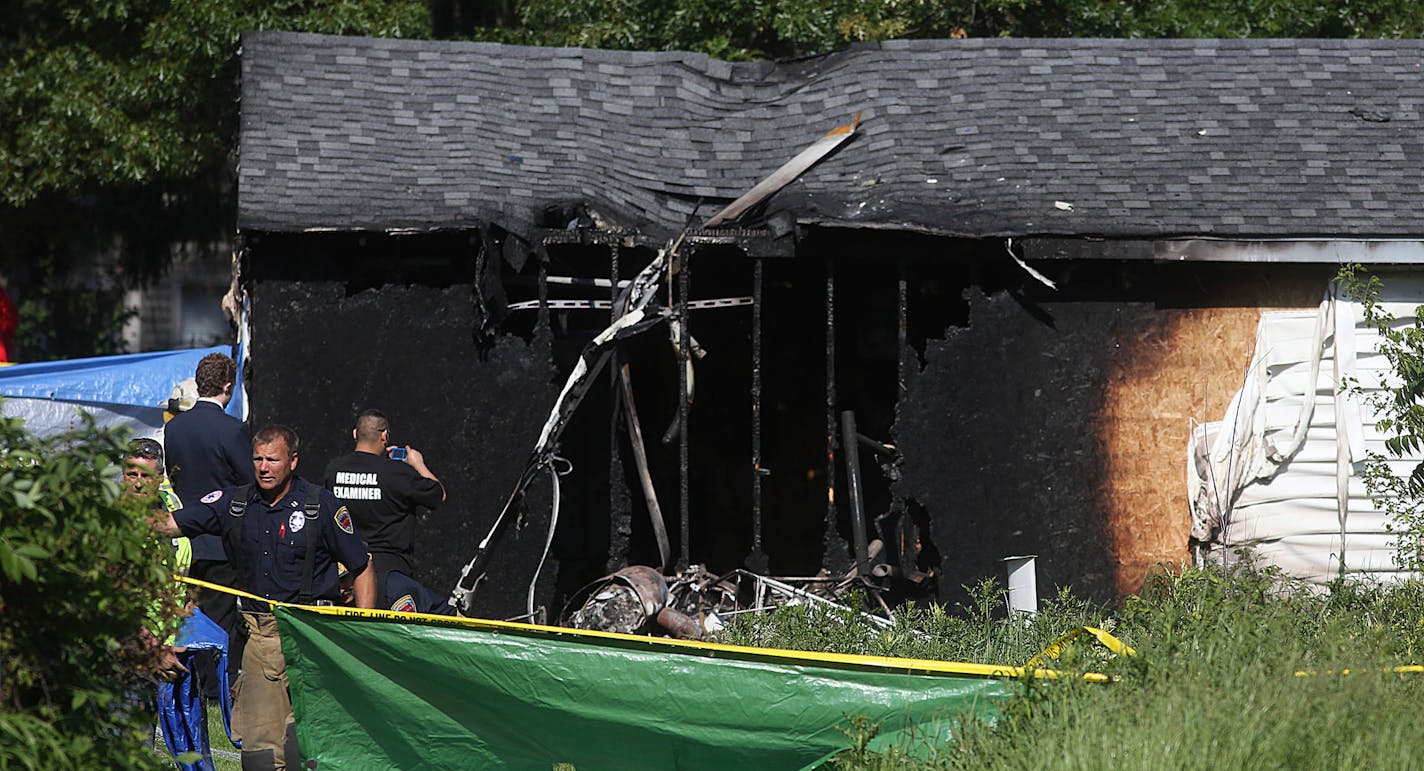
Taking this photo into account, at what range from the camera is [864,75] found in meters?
11.6

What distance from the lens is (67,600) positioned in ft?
15.4

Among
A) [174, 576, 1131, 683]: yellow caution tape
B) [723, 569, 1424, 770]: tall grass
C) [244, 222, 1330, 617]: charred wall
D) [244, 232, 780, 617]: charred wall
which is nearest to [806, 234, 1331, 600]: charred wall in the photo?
[244, 222, 1330, 617]: charred wall

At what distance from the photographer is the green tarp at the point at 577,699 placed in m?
6.20

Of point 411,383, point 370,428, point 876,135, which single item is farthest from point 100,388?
point 876,135

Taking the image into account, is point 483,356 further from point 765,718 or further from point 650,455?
point 765,718

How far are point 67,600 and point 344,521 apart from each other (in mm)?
2737

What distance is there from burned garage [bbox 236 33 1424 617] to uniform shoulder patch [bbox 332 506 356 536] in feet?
7.49

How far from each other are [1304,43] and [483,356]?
21.8ft

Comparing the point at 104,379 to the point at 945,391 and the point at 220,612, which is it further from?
the point at 945,391

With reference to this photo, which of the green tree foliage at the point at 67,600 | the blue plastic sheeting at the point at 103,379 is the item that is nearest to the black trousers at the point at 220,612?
the green tree foliage at the point at 67,600

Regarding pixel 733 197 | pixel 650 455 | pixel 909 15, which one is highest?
pixel 909 15

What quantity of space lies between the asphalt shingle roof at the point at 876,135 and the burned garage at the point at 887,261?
3 cm

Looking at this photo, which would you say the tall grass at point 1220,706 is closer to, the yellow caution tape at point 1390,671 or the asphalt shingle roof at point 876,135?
the yellow caution tape at point 1390,671

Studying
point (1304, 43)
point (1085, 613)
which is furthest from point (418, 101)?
point (1304, 43)
